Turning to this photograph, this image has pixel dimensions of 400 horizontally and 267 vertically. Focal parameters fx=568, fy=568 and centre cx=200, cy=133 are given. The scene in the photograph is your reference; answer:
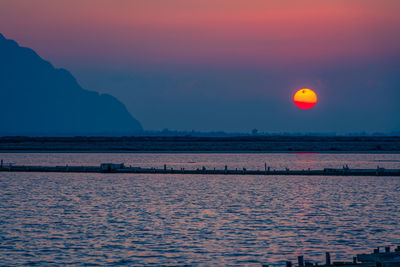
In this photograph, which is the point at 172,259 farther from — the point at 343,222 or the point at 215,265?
the point at 343,222

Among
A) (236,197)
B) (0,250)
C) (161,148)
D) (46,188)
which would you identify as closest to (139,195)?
(236,197)

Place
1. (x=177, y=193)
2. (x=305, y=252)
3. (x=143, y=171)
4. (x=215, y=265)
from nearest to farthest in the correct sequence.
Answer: (x=215, y=265)
(x=305, y=252)
(x=177, y=193)
(x=143, y=171)

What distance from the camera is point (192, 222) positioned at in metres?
36.8

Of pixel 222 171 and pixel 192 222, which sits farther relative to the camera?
pixel 222 171

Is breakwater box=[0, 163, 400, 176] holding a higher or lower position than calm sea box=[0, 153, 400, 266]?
higher

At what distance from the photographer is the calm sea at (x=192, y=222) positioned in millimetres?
27172

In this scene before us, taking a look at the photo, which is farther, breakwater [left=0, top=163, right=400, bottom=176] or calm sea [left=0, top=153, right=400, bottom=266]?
breakwater [left=0, top=163, right=400, bottom=176]

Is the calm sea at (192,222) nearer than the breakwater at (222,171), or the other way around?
the calm sea at (192,222)

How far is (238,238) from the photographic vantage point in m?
31.0

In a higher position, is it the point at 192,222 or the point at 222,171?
the point at 222,171

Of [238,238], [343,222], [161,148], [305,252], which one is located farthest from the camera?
[161,148]

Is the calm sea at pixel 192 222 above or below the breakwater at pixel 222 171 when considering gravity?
below

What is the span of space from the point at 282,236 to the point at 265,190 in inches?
1112

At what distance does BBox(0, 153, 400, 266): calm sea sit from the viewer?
89.1ft
